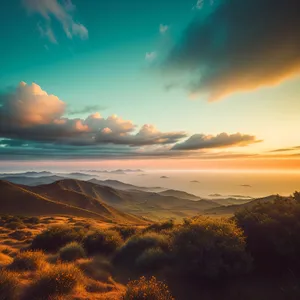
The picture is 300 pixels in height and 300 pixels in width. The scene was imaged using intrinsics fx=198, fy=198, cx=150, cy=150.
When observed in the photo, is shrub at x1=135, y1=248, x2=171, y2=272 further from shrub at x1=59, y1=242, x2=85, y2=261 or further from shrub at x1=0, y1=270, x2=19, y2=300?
shrub at x1=0, y1=270, x2=19, y2=300

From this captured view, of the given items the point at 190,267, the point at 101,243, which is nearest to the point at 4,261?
the point at 101,243

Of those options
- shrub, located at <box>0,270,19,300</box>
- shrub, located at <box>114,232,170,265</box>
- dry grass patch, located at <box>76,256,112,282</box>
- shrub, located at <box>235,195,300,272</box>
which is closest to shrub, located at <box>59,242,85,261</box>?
dry grass patch, located at <box>76,256,112,282</box>

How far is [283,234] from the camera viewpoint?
9.27m

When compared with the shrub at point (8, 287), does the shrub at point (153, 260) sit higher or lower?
lower

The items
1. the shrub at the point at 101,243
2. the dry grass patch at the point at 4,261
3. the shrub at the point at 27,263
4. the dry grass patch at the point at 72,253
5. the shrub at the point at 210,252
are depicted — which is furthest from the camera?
the shrub at the point at 101,243

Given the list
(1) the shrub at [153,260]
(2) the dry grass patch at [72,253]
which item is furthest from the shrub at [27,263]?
(1) the shrub at [153,260]

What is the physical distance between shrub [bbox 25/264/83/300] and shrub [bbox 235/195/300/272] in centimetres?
813

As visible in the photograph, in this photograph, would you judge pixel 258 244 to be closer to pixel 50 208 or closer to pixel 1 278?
pixel 1 278

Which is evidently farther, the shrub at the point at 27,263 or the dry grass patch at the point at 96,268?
the dry grass patch at the point at 96,268

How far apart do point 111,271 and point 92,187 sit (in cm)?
19026

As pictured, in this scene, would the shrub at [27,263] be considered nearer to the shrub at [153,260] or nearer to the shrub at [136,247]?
the shrub at [136,247]

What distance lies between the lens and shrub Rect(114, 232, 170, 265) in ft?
36.8

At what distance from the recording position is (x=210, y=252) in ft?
28.4

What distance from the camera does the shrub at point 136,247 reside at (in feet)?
36.8
